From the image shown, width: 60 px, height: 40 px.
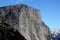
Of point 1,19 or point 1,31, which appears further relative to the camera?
point 1,19

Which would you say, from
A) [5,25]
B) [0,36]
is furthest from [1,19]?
[0,36]

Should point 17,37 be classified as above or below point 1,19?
below

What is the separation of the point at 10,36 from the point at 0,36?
408 millimetres

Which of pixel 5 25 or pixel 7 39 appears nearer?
pixel 7 39

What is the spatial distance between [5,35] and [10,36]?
23 cm

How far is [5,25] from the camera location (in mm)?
10523

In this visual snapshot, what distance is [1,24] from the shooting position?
10414 mm

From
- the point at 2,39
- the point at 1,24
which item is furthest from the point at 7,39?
the point at 1,24

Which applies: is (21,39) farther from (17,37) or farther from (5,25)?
(5,25)

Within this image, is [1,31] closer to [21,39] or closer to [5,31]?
[5,31]

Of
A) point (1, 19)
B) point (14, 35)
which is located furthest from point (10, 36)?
point (1, 19)

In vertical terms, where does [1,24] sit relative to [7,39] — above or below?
above

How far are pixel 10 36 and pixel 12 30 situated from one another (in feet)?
1.16

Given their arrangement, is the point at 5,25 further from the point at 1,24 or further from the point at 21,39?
the point at 21,39
